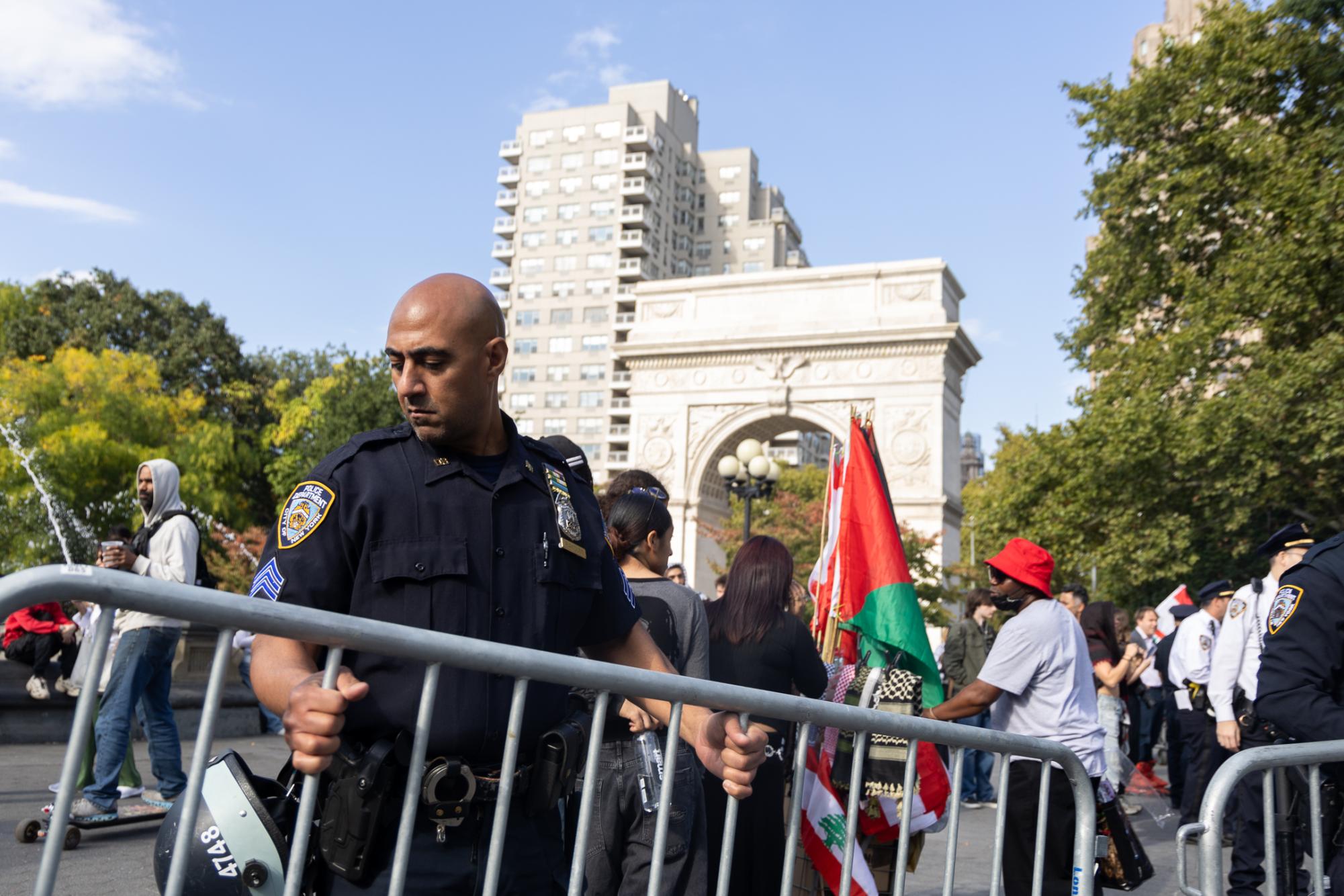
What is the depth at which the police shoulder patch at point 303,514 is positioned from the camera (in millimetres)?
2152

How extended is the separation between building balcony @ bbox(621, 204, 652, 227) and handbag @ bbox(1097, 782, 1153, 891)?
→ 70528mm

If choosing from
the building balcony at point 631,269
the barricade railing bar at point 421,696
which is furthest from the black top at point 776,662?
the building balcony at point 631,269

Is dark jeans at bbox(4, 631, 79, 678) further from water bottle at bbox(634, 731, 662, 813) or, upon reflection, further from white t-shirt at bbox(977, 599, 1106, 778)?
white t-shirt at bbox(977, 599, 1106, 778)

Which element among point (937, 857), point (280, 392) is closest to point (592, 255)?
point (280, 392)

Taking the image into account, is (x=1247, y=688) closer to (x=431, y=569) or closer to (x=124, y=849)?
(x=431, y=569)

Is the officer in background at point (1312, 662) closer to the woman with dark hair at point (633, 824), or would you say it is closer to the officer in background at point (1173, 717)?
the woman with dark hair at point (633, 824)

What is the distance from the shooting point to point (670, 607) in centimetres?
407

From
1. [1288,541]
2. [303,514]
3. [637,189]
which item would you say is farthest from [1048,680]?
Answer: [637,189]

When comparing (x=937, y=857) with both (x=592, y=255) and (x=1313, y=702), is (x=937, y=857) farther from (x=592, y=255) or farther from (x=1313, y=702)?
(x=592, y=255)

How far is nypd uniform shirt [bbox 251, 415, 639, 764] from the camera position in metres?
2.07

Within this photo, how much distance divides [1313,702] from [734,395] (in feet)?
117

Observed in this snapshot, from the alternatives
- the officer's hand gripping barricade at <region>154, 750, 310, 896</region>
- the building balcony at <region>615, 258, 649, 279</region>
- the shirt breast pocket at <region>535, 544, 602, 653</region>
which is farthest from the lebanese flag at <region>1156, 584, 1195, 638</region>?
the building balcony at <region>615, 258, 649, 279</region>

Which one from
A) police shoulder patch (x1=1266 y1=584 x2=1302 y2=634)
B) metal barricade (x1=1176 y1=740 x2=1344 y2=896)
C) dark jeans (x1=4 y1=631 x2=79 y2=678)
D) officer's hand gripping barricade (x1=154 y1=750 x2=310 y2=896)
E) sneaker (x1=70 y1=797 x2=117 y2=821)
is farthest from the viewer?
dark jeans (x1=4 y1=631 x2=79 y2=678)

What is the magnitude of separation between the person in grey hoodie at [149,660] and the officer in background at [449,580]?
3693mm
